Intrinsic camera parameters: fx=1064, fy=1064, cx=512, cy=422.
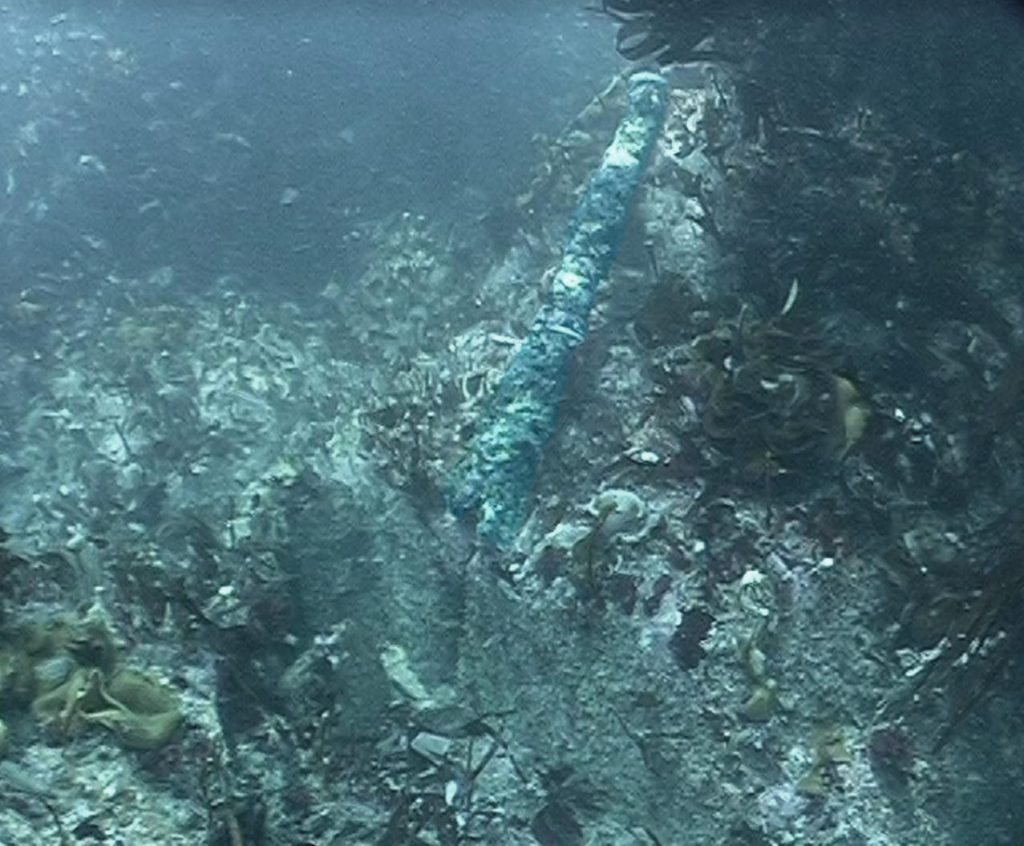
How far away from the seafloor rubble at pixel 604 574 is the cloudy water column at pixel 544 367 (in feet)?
0.24

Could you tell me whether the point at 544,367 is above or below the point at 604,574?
above

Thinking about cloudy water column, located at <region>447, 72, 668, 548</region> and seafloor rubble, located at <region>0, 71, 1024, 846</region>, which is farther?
cloudy water column, located at <region>447, 72, 668, 548</region>

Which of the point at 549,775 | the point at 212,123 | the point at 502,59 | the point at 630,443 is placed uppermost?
the point at 502,59

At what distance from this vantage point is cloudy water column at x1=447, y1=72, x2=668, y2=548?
358 cm

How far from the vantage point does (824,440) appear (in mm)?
3283

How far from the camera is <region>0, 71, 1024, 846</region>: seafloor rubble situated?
2.99 metres

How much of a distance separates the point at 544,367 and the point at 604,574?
2.59 ft

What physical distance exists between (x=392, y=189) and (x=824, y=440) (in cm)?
230

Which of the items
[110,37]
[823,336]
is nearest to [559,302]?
[823,336]

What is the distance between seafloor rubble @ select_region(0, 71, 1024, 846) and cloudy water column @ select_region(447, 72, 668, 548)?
2.9 inches

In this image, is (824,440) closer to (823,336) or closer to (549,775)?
(823,336)

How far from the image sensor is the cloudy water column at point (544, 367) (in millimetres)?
3580

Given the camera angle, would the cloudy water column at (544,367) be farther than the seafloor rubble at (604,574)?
Yes

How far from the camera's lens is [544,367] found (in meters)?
3.73
